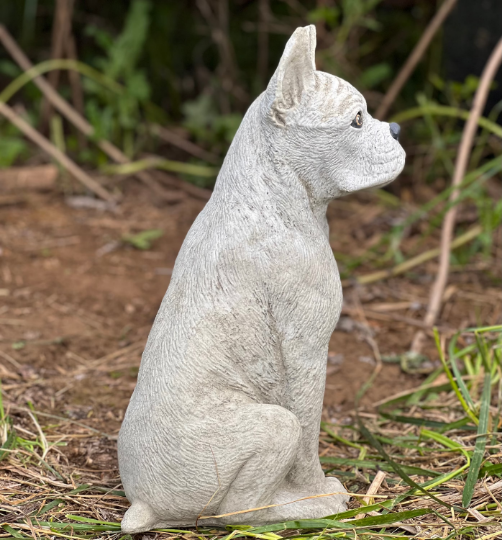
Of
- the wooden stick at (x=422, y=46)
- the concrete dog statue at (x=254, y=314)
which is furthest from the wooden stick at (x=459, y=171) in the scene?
the concrete dog statue at (x=254, y=314)

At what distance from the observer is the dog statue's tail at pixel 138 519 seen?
261cm

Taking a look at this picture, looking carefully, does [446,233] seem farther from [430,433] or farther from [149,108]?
[149,108]

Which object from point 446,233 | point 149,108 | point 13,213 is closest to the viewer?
point 446,233

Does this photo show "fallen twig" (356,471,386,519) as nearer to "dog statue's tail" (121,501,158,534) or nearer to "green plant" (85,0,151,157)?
"dog statue's tail" (121,501,158,534)

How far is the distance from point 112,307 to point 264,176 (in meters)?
2.53

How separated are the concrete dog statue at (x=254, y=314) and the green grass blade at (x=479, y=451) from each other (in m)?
0.75

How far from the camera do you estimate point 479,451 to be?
10.2 feet

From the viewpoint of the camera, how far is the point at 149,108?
7.07 m

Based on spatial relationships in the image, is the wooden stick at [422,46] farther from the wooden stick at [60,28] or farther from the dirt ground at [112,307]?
the wooden stick at [60,28]

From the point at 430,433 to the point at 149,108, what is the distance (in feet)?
15.4

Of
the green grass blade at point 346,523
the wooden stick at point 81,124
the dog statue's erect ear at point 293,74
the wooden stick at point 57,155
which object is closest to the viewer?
the dog statue's erect ear at point 293,74

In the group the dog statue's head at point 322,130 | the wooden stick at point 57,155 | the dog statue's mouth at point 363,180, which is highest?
the dog statue's head at point 322,130

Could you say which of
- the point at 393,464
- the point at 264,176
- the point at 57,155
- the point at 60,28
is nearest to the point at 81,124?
the point at 57,155

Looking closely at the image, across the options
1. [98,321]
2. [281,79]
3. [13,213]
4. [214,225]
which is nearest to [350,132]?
[281,79]
